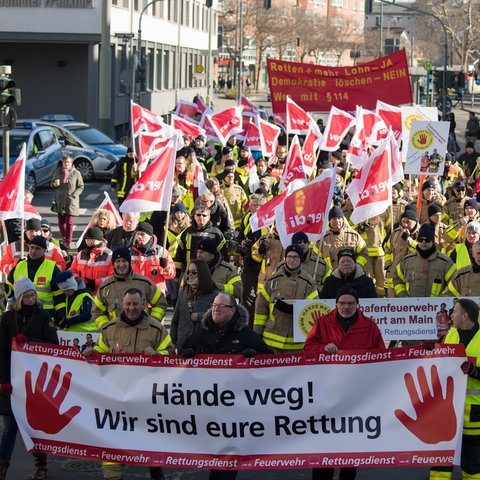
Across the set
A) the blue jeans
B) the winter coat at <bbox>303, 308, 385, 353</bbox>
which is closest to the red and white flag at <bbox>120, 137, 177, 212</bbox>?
the blue jeans

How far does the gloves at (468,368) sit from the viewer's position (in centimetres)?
718

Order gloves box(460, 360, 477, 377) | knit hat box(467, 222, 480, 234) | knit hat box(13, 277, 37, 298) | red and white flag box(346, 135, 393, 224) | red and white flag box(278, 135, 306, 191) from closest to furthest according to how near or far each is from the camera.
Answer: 1. gloves box(460, 360, 477, 377)
2. knit hat box(13, 277, 37, 298)
3. knit hat box(467, 222, 480, 234)
4. red and white flag box(346, 135, 393, 224)
5. red and white flag box(278, 135, 306, 191)

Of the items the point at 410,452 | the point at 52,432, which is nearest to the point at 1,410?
the point at 52,432

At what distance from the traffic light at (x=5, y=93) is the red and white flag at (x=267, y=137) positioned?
490cm

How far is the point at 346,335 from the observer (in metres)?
7.75

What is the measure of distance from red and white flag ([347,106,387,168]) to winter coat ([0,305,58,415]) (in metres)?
10.6

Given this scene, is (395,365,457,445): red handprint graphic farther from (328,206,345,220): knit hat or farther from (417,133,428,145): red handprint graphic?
(417,133,428,145): red handprint graphic

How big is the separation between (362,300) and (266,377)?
2.85 metres

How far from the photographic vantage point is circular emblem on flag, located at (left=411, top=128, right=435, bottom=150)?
16.0 m

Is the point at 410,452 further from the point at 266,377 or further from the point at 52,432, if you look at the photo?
the point at 52,432

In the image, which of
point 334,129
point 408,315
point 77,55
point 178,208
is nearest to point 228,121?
point 334,129

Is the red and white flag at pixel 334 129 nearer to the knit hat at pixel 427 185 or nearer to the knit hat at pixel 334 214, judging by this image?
the knit hat at pixel 427 185

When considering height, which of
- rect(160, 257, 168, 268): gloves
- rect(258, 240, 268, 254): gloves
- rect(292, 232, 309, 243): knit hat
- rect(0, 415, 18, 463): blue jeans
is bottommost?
rect(0, 415, 18, 463): blue jeans

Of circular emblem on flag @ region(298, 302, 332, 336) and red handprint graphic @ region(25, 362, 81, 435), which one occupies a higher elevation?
circular emblem on flag @ region(298, 302, 332, 336)
